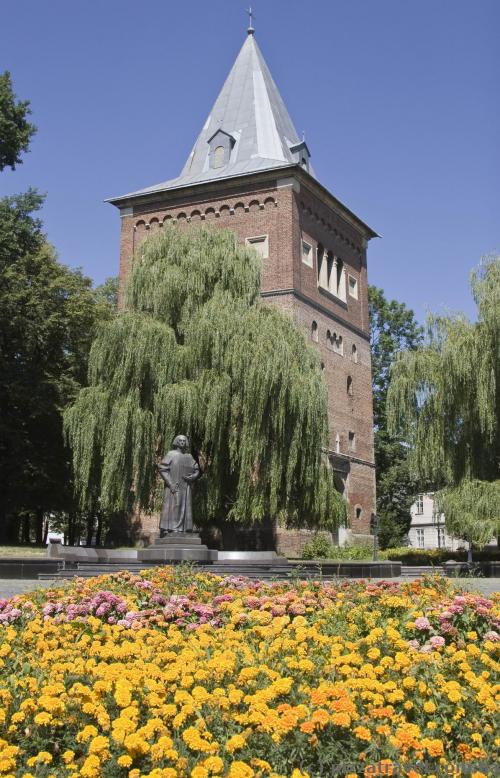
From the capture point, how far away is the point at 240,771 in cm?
361

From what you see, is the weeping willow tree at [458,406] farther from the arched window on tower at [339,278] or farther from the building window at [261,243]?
the arched window on tower at [339,278]

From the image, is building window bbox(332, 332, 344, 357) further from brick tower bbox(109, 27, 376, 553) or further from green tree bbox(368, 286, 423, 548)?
green tree bbox(368, 286, 423, 548)

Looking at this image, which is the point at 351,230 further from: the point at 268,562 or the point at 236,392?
the point at 268,562

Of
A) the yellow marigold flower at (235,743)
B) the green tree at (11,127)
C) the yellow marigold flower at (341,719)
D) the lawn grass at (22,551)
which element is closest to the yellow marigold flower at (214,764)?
the yellow marigold flower at (235,743)

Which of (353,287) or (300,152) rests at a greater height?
(300,152)

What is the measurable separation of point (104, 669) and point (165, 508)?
1290 centimetres

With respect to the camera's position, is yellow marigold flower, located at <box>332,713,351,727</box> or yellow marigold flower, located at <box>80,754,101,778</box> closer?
yellow marigold flower, located at <box>80,754,101,778</box>

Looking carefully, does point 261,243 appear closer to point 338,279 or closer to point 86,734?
point 338,279

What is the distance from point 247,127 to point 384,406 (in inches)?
641

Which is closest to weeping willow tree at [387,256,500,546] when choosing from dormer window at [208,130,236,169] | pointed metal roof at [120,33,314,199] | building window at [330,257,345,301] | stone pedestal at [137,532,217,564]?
stone pedestal at [137,532,217,564]

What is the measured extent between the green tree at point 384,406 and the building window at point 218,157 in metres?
13.6

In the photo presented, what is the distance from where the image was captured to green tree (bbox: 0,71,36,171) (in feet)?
86.9

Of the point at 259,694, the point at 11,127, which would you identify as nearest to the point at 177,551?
the point at 259,694

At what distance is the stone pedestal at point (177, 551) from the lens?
1688 cm
